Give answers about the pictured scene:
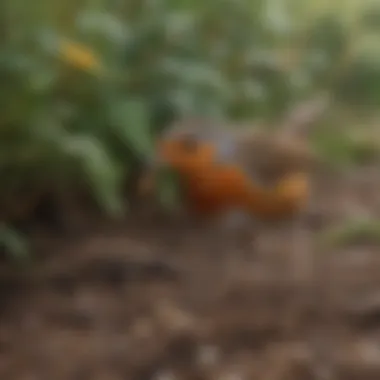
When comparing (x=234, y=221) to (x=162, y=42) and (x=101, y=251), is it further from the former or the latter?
(x=162, y=42)

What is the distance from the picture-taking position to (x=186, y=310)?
144cm

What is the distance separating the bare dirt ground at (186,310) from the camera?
4.26 ft

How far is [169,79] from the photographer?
189 cm

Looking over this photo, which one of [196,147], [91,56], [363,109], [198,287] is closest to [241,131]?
[196,147]

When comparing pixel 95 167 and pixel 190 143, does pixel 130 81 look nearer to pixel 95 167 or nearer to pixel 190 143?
pixel 190 143

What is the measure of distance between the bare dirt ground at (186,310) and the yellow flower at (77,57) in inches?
11.2

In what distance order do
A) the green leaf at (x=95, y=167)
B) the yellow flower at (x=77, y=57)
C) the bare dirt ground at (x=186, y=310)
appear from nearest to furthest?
the bare dirt ground at (x=186, y=310)
the green leaf at (x=95, y=167)
the yellow flower at (x=77, y=57)

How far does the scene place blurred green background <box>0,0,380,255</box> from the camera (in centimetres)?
162

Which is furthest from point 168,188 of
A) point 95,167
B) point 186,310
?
point 186,310

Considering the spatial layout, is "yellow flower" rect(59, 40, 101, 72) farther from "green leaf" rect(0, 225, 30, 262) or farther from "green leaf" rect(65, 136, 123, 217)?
"green leaf" rect(0, 225, 30, 262)

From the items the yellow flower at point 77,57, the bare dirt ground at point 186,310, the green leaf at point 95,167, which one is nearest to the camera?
the bare dirt ground at point 186,310

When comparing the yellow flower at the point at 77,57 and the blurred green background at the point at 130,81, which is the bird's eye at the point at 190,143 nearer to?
the blurred green background at the point at 130,81

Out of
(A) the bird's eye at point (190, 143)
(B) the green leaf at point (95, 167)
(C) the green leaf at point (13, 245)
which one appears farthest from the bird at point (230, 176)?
(C) the green leaf at point (13, 245)

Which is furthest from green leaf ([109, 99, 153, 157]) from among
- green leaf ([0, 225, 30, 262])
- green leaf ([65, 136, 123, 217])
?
green leaf ([0, 225, 30, 262])
